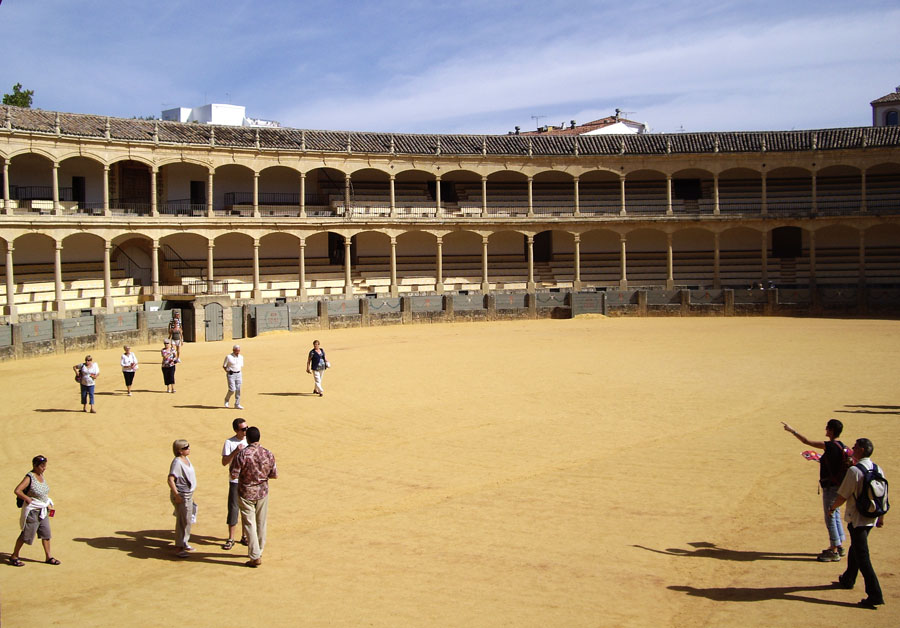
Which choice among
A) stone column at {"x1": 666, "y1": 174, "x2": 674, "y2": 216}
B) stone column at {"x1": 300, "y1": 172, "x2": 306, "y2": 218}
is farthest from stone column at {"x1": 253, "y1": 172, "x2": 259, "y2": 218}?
stone column at {"x1": 666, "y1": 174, "x2": 674, "y2": 216}

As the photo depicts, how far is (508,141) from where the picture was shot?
46031 millimetres

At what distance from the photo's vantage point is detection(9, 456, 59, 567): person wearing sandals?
9.00 meters

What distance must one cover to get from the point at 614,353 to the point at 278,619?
20.6 meters

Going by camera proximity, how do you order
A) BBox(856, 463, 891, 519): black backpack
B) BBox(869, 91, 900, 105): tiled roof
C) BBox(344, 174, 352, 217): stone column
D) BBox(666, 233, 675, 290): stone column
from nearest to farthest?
BBox(856, 463, 891, 519): black backpack, BBox(344, 174, 352, 217): stone column, BBox(666, 233, 675, 290): stone column, BBox(869, 91, 900, 105): tiled roof

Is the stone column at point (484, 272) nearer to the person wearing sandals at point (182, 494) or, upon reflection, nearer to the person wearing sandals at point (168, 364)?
the person wearing sandals at point (168, 364)

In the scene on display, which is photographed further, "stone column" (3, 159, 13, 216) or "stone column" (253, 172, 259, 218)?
"stone column" (253, 172, 259, 218)

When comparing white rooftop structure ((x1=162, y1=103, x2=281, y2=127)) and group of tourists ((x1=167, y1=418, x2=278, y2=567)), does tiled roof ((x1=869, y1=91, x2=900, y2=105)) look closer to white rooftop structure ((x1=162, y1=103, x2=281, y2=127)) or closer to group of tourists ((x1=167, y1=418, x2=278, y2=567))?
white rooftop structure ((x1=162, y1=103, x2=281, y2=127))

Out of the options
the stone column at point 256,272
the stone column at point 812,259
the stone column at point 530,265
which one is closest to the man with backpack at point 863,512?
the stone column at point 256,272

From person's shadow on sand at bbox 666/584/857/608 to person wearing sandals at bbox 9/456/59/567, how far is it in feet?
22.3

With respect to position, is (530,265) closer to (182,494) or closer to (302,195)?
(302,195)

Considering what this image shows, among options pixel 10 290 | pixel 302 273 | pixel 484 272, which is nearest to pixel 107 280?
pixel 10 290

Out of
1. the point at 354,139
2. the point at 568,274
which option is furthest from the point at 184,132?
the point at 568,274

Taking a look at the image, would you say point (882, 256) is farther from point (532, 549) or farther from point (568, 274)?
point (532, 549)

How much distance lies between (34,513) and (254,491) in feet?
8.06
